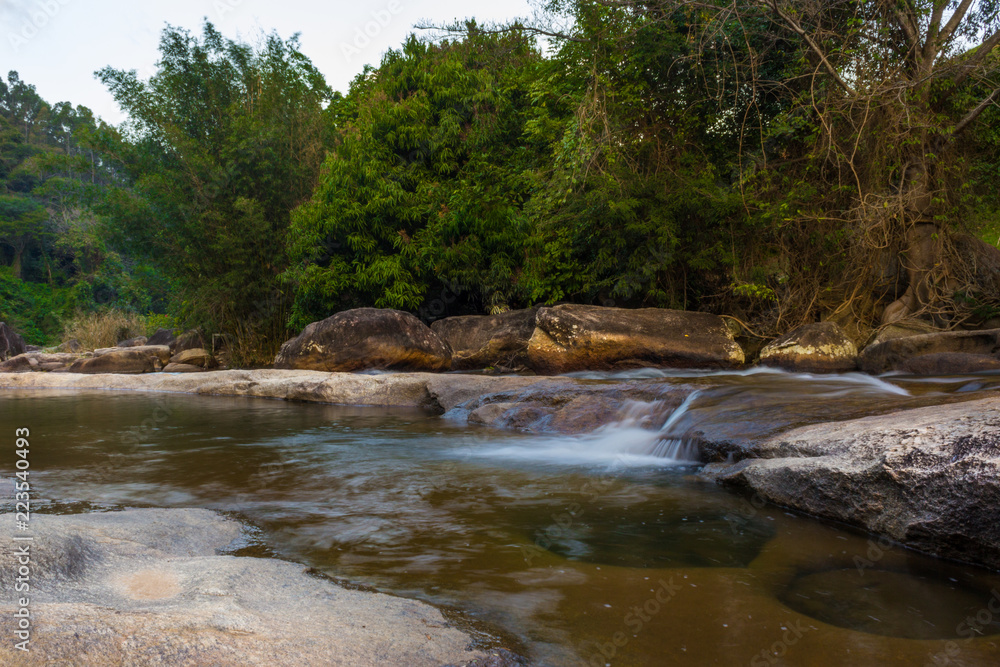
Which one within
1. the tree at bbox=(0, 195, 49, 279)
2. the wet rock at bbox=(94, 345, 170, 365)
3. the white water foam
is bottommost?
the white water foam

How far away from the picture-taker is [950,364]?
6.97 metres

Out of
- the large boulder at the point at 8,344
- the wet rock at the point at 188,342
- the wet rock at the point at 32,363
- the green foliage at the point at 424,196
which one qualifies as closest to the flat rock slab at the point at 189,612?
the green foliage at the point at 424,196

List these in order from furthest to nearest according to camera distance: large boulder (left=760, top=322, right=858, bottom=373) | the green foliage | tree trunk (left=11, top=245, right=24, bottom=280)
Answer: tree trunk (left=11, top=245, right=24, bottom=280) → the green foliage → large boulder (left=760, top=322, right=858, bottom=373)

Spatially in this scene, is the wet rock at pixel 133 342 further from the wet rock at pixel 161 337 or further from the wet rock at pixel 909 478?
the wet rock at pixel 909 478

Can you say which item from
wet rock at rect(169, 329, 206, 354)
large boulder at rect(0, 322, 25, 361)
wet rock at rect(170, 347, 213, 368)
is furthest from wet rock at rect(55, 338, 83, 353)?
wet rock at rect(170, 347, 213, 368)

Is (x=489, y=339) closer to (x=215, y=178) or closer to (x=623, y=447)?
(x=623, y=447)

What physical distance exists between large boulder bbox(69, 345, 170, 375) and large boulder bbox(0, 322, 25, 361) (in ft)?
26.6

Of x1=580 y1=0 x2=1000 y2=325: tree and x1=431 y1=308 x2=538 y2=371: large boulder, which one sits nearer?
x1=580 y1=0 x2=1000 y2=325: tree

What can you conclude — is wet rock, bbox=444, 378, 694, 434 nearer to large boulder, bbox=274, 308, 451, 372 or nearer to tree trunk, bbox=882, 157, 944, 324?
large boulder, bbox=274, 308, 451, 372

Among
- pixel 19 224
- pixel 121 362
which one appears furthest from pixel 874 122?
pixel 19 224

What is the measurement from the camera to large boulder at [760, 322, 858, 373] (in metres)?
8.36

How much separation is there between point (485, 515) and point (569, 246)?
896cm

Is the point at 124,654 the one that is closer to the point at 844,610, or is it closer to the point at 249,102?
the point at 844,610

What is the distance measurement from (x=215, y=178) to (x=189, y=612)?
14736 mm
